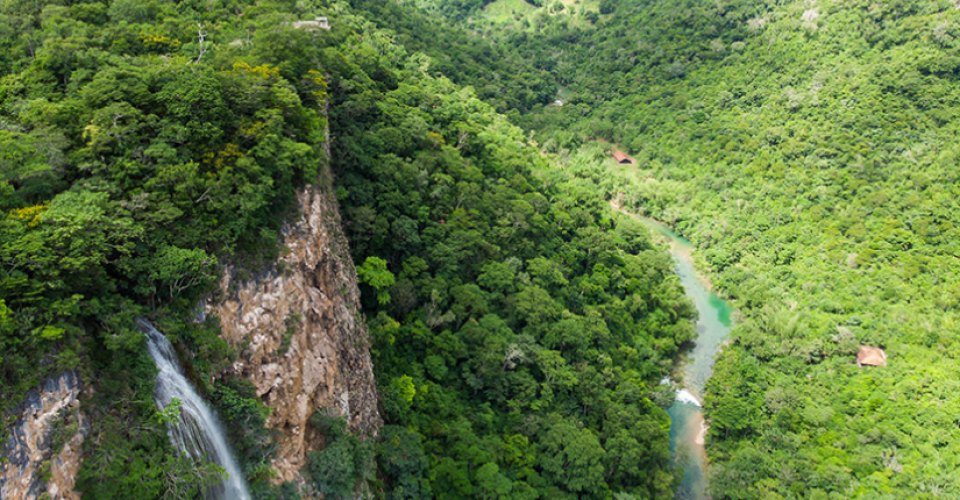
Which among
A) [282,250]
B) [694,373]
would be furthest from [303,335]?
[694,373]

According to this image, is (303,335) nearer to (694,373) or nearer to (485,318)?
(485,318)

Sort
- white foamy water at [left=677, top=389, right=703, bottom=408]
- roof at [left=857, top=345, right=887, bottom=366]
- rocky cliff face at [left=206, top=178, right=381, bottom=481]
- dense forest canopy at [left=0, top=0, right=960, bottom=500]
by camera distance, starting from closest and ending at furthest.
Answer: dense forest canopy at [left=0, top=0, right=960, bottom=500], rocky cliff face at [left=206, top=178, right=381, bottom=481], white foamy water at [left=677, top=389, right=703, bottom=408], roof at [left=857, top=345, right=887, bottom=366]

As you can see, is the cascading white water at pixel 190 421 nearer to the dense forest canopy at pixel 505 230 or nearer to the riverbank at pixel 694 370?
the dense forest canopy at pixel 505 230

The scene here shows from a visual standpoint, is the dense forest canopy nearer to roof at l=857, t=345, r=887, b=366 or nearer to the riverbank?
roof at l=857, t=345, r=887, b=366

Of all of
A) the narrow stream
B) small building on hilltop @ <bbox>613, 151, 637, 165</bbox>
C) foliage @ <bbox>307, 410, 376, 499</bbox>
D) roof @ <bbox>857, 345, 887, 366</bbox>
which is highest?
foliage @ <bbox>307, 410, 376, 499</bbox>

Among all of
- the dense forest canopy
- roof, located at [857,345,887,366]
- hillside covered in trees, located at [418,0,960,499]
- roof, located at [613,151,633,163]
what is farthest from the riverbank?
roof, located at [613,151,633,163]
